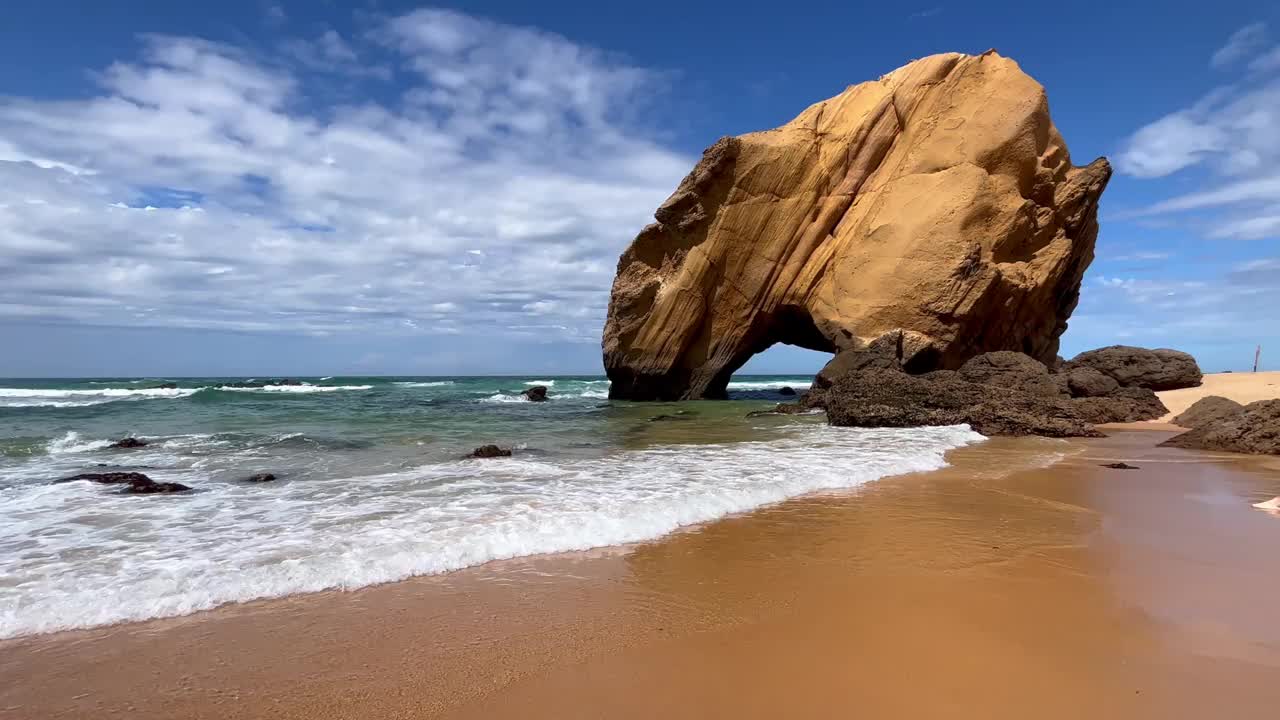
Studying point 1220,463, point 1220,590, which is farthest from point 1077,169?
point 1220,590

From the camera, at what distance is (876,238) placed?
19.7m

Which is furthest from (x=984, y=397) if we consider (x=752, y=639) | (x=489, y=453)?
(x=752, y=639)

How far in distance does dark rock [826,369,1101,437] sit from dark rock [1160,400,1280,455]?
1931mm

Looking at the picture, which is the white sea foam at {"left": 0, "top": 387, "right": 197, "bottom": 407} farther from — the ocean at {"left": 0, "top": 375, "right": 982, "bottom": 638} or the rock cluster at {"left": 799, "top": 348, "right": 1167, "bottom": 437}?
the rock cluster at {"left": 799, "top": 348, "right": 1167, "bottom": 437}

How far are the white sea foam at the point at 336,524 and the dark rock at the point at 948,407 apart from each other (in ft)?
16.6

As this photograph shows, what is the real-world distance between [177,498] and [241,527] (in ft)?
6.41

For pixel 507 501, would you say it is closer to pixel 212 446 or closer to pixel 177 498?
pixel 177 498

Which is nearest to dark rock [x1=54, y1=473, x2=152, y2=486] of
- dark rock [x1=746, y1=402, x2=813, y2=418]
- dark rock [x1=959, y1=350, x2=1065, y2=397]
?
dark rock [x1=746, y1=402, x2=813, y2=418]

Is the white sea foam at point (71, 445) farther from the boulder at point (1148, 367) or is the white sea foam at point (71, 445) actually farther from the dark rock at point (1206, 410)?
the boulder at point (1148, 367)

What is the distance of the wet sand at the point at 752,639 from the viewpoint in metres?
2.51

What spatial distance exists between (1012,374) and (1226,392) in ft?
26.0

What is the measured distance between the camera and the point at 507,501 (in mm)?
6230

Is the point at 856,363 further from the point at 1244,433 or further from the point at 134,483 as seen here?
the point at 134,483

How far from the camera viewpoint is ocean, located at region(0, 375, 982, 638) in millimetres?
4023
